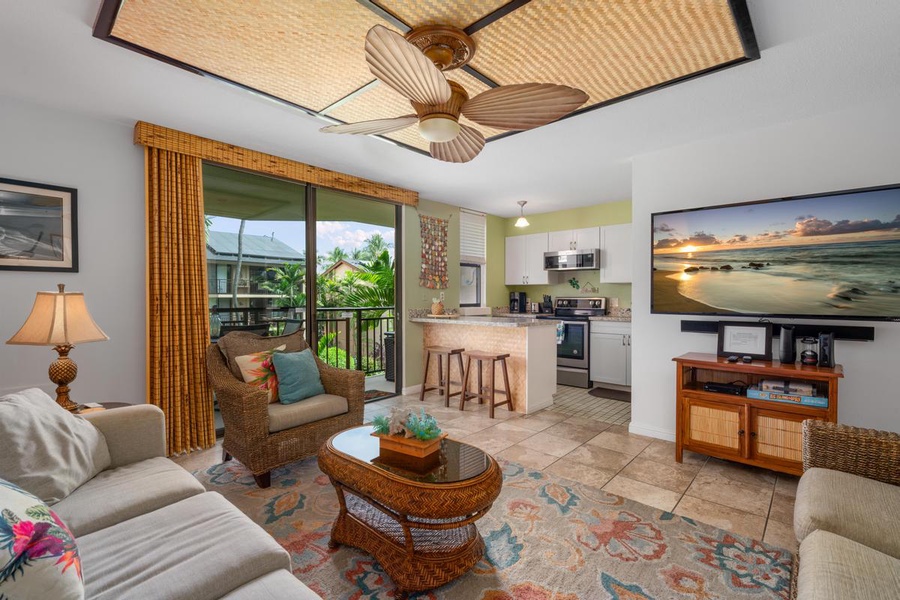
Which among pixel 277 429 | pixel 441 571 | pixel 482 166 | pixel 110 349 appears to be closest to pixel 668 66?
pixel 482 166

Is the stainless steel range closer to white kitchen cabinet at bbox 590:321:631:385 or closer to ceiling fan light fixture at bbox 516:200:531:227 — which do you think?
white kitchen cabinet at bbox 590:321:631:385

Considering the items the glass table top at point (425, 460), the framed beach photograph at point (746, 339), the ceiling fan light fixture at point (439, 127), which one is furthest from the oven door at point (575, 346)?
the ceiling fan light fixture at point (439, 127)

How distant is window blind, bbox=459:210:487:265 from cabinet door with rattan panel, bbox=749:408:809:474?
403 cm

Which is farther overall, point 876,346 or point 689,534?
point 876,346

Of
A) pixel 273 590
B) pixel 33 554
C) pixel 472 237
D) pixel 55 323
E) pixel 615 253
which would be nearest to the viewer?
pixel 33 554

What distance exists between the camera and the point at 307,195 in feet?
13.2

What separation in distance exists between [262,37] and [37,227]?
2065 mm

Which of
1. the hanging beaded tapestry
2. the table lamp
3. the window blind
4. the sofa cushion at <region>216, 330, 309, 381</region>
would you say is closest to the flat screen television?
the hanging beaded tapestry

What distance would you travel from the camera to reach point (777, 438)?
104 inches

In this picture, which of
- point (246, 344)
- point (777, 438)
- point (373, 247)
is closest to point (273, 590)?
point (246, 344)

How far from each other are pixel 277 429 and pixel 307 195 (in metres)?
2.30

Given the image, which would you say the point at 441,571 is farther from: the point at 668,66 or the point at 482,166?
the point at 482,166

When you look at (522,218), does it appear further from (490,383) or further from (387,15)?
(387,15)

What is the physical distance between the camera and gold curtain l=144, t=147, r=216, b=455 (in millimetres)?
3020
